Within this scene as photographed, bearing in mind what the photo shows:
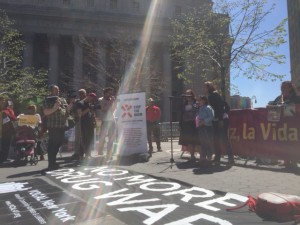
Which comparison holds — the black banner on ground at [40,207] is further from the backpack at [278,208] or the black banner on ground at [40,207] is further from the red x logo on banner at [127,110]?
the red x logo on banner at [127,110]

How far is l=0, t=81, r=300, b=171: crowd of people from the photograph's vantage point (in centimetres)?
831

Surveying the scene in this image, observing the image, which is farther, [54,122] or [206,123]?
[206,123]

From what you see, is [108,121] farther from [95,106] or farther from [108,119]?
[95,106]

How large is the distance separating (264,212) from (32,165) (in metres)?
6.90

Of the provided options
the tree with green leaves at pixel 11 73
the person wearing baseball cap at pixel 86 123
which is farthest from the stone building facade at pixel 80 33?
the person wearing baseball cap at pixel 86 123

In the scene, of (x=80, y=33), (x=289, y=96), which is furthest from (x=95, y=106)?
(x=80, y=33)

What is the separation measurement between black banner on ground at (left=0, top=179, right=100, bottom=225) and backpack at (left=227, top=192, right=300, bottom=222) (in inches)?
77.3

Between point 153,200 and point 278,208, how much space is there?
171 centimetres

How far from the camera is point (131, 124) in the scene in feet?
34.1

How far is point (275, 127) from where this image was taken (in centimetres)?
879

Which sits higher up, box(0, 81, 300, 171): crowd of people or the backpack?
box(0, 81, 300, 171): crowd of people

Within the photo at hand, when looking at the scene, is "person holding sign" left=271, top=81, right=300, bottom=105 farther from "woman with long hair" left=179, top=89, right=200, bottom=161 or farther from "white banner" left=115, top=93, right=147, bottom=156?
"white banner" left=115, top=93, right=147, bottom=156

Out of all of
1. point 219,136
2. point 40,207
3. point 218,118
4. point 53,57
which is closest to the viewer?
point 40,207

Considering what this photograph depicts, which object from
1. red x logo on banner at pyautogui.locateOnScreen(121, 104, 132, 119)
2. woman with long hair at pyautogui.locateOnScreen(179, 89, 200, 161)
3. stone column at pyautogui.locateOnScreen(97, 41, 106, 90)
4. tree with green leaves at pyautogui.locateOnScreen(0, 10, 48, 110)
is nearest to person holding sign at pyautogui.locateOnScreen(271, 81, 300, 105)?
woman with long hair at pyautogui.locateOnScreen(179, 89, 200, 161)
